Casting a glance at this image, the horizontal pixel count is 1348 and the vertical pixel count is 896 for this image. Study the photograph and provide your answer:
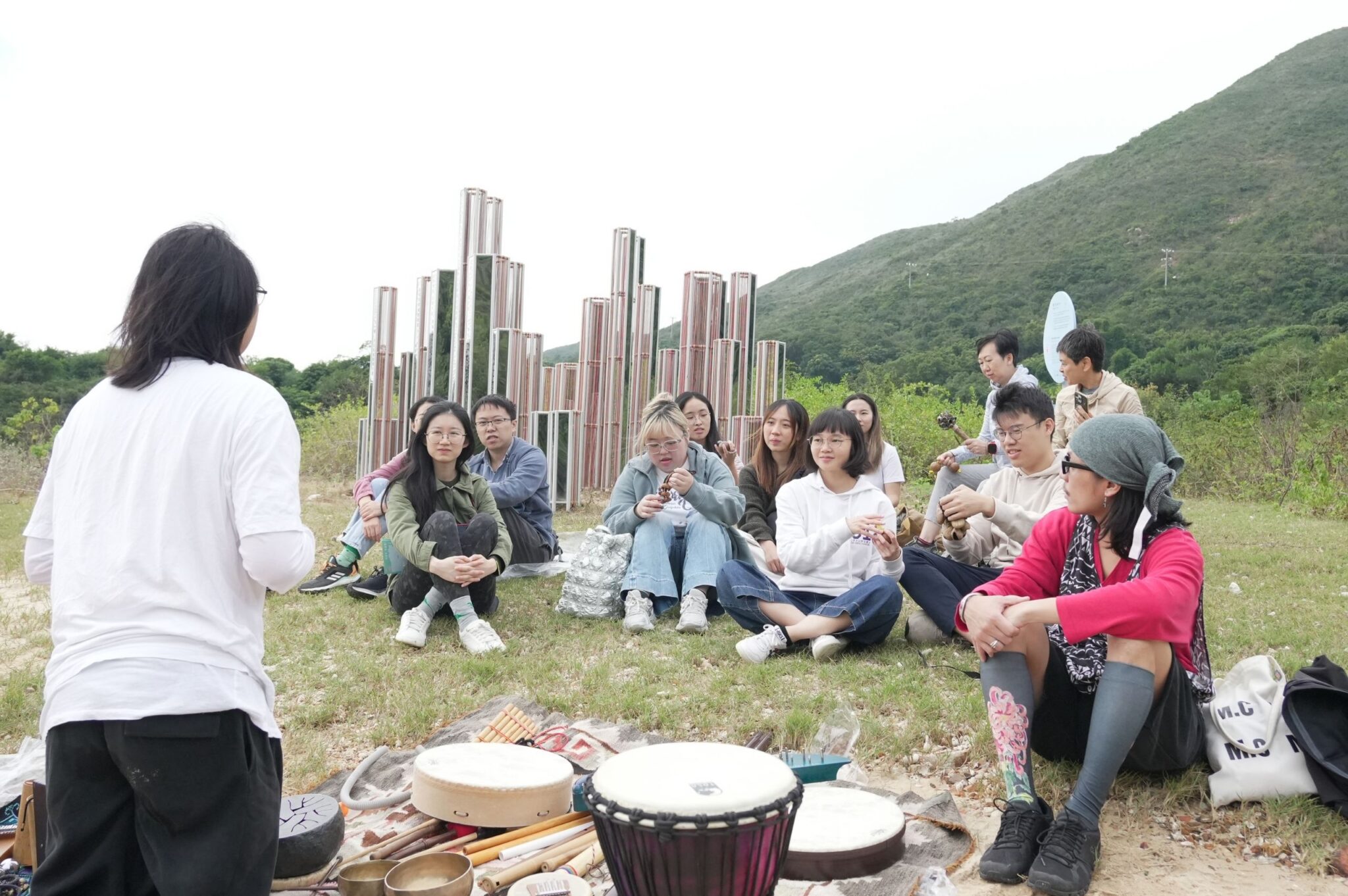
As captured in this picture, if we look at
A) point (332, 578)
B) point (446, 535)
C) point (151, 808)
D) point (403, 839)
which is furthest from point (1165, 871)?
point (332, 578)

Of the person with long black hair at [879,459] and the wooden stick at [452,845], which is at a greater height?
the person with long black hair at [879,459]

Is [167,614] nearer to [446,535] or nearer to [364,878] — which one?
[364,878]

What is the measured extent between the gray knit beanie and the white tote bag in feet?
2.05

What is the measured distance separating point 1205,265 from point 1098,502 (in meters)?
33.2

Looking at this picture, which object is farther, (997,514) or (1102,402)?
(1102,402)

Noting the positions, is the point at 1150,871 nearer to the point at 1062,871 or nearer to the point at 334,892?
the point at 1062,871

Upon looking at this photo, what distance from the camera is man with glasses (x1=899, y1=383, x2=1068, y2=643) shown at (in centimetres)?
438

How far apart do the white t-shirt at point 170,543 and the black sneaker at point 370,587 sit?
12.8ft

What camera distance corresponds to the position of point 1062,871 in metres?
2.47

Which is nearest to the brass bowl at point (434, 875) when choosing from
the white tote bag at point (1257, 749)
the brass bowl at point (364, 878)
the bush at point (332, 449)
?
the brass bowl at point (364, 878)

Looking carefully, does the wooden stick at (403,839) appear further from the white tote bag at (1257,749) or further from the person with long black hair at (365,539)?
the person with long black hair at (365,539)

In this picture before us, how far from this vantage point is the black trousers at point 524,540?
6105mm

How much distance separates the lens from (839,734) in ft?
11.7

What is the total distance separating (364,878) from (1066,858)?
1740 millimetres
